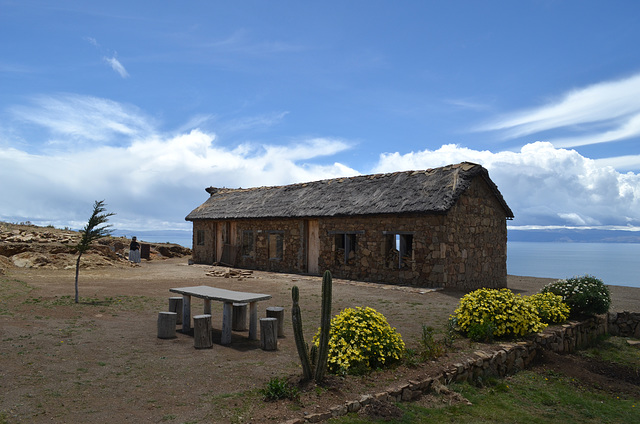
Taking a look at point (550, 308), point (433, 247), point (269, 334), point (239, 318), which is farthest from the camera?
point (433, 247)

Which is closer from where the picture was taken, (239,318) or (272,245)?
(239,318)

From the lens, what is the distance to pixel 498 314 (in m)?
8.47

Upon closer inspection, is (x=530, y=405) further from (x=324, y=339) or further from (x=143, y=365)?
(x=143, y=365)

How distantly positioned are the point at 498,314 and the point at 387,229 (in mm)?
8456

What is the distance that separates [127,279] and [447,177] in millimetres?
13160

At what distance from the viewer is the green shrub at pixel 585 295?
417 inches

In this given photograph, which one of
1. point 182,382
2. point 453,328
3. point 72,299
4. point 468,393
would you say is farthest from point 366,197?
point 182,382

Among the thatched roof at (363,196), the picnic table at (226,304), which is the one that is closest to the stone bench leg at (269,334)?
the picnic table at (226,304)

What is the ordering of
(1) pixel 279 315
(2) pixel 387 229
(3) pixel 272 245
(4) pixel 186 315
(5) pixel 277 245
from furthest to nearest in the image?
(3) pixel 272 245
(5) pixel 277 245
(2) pixel 387 229
(4) pixel 186 315
(1) pixel 279 315

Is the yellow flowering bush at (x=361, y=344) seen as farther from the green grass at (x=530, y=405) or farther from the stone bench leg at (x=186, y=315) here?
the stone bench leg at (x=186, y=315)

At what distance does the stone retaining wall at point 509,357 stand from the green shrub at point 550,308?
9.8 inches

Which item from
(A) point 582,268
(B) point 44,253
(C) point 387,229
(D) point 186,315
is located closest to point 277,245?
(C) point 387,229

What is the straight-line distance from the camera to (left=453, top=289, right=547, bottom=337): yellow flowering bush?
8375 millimetres

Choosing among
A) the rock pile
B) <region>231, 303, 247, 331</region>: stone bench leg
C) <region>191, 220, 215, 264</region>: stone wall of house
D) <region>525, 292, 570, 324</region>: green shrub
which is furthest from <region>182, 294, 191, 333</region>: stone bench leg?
<region>191, 220, 215, 264</region>: stone wall of house
